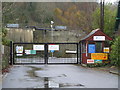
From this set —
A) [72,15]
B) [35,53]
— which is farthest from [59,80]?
[72,15]

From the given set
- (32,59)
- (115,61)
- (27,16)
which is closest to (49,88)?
(115,61)

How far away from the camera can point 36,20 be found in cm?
6556

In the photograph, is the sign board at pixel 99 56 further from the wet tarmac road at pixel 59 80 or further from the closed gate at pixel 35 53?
the wet tarmac road at pixel 59 80

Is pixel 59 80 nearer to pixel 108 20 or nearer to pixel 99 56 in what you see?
pixel 99 56

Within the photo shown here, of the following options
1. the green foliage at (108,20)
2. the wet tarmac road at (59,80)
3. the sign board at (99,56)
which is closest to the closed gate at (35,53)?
the sign board at (99,56)

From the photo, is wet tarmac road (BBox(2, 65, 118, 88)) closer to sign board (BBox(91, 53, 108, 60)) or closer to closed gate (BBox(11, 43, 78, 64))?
sign board (BBox(91, 53, 108, 60))

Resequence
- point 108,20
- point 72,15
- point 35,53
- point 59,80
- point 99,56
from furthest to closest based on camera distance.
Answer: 1. point 72,15
2. point 108,20
3. point 35,53
4. point 99,56
5. point 59,80

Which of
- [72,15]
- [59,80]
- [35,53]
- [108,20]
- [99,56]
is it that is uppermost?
[72,15]

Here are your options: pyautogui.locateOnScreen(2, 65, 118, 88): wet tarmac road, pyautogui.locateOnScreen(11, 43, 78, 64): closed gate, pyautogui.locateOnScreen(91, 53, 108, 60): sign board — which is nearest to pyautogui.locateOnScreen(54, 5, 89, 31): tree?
pyautogui.locateOnScreen(11, 43, 78, 64): closed gate

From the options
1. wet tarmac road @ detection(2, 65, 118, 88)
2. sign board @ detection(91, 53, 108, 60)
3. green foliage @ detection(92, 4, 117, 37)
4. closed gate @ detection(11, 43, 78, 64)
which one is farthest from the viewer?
green foliage @ detection(92, 4, 117, 37)

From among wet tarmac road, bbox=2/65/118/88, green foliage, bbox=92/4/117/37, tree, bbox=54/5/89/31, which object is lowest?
wet tarmac road, bbox=2/65/118/88

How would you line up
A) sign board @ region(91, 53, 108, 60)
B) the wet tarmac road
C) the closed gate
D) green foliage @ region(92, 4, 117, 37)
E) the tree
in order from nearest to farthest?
the wet tarmac road < sign board @ region(91, 53, 108, 60) < the closed gate < green foliage @ region(92, 4, 117, 37) < the tree

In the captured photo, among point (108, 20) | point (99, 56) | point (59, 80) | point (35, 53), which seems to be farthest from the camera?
point (108, 20)

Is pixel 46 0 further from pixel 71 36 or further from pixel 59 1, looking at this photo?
pixel 71 36
